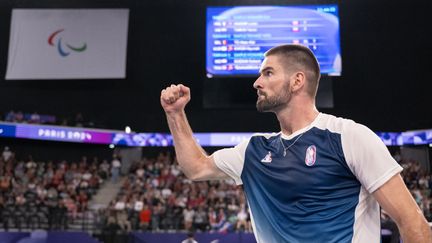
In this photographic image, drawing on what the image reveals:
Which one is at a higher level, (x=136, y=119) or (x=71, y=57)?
(x=71, y=57)

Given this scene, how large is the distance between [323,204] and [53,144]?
73.3 feet

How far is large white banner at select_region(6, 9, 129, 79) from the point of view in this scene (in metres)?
19.9

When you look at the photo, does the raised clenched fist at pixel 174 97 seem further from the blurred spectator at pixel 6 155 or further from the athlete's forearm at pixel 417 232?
the blurred spectator at pixel 6 155

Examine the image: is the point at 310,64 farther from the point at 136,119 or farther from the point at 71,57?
the point at 136,119

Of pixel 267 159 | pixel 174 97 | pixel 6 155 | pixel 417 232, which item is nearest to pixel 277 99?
pixel 267 159

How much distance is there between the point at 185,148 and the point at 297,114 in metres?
0.64

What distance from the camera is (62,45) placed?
20.2 metres

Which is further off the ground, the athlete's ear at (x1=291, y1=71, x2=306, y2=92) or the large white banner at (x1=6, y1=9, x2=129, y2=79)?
the large white banner at (x1=6, y1=9, x2=129, y2=79)

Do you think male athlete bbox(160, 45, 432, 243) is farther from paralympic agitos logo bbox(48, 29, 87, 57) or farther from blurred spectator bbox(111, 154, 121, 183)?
paralympic agitos logo bbox(48, 29, 87, 57)

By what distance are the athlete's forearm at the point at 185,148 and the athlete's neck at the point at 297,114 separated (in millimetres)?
516

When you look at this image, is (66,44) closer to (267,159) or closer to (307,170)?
(267,159)

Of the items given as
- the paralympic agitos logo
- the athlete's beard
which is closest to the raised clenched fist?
the athlete's beard

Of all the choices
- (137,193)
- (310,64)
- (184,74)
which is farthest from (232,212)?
(310,64)

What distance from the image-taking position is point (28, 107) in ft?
75.4
